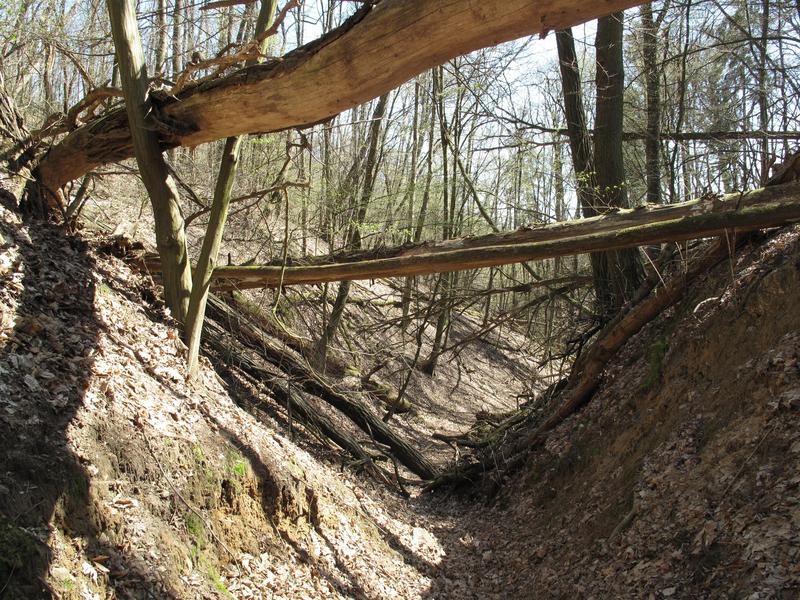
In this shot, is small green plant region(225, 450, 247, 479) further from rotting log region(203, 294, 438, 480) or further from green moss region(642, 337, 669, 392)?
green moss region(642, 337, 669, 392)

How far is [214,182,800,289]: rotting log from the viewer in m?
5.23

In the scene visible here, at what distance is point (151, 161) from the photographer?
5809mm

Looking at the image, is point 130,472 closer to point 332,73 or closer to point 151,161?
point 151,161

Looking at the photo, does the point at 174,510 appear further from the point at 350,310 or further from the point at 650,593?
the point at 350,310

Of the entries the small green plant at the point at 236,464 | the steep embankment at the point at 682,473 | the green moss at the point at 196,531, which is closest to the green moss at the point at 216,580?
the green moss at the point at 196,531

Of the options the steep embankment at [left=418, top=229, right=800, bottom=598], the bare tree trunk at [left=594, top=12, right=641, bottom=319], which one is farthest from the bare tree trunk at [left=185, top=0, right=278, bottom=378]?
the bare tree trunk at [left=594, top=12, right=641, bottom=319]

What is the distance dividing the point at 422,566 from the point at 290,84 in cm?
492

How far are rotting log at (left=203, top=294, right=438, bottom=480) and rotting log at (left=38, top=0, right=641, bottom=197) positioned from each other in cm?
307

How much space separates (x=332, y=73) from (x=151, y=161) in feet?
7.57

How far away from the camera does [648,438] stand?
19.9 feet

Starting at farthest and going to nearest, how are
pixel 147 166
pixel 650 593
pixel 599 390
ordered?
pixel 599 390 < pixel 147 166 < pixel 650 593

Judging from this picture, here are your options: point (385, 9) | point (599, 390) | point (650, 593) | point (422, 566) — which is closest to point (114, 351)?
point (385, 9)

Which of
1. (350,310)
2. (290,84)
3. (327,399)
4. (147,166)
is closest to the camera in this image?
(290,84)

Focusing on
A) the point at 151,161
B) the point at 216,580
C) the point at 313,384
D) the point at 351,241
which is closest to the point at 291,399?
the point at 313,384
